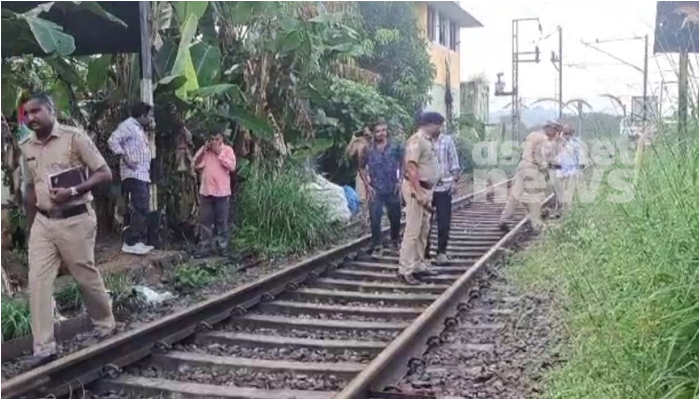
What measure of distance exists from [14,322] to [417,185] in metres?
3.89

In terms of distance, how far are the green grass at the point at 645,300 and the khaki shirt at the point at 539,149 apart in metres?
5.95

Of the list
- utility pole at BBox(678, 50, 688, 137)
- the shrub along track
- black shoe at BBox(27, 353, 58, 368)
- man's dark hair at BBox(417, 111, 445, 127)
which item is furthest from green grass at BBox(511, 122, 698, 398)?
black shoe at BBox(27, 353, 58, 368)

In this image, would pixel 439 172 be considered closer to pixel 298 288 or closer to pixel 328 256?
pixel 328 256

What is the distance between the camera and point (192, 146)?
11.0m

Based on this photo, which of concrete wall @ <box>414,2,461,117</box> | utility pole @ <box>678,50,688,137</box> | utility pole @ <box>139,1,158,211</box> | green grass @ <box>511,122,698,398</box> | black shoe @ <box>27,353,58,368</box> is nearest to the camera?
green grass @ <box>511,122,698,398</box>

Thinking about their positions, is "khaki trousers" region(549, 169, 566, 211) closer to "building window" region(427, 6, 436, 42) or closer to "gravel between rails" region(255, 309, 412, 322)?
"gravel between rails" region(255, 309, 412, 322)

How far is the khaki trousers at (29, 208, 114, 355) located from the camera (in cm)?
560

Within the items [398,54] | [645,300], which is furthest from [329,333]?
[398,54]

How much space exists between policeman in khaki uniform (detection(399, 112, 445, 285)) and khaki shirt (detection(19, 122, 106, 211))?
337cm

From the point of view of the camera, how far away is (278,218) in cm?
1069

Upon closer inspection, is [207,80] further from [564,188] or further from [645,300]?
[645,300]

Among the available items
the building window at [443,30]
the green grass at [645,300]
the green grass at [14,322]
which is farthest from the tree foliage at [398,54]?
the green grass at [645,300]

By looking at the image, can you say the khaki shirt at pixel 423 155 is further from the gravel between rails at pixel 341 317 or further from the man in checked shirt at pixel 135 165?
the man in checked shirt at pixel 135 165

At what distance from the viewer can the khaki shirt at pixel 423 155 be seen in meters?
8.27
